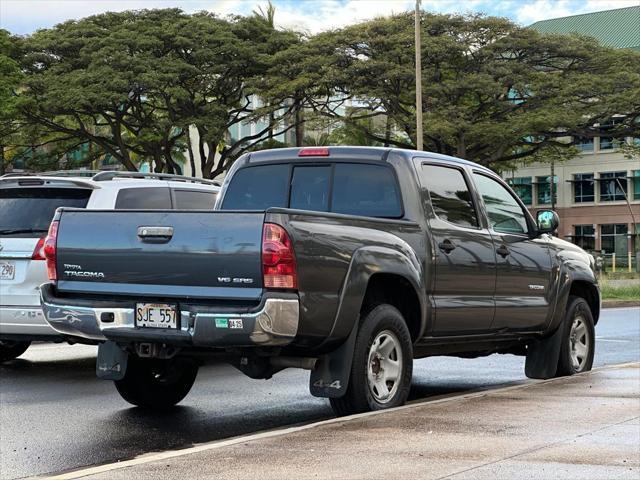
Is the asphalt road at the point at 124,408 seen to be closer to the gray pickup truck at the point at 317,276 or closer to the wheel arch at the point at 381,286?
the gray pickup truck at the point at 317,276

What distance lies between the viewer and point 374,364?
774 centimetres

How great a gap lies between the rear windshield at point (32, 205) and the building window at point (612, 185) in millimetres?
73136

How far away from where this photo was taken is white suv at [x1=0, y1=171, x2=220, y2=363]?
33.5ft

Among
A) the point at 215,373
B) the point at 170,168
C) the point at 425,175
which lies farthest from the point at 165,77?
the point at 425,175

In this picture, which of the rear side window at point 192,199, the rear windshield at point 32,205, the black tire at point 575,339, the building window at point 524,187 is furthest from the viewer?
the building window at point 524,187

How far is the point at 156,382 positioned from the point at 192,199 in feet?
12.0

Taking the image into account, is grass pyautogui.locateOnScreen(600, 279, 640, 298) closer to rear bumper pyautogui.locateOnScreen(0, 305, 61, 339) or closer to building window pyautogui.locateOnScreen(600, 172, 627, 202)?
rear bumper pyautogui.locateOnScreen(0, 305, 61, 339)

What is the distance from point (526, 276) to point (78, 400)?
3999 mm

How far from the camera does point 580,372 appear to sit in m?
10.5

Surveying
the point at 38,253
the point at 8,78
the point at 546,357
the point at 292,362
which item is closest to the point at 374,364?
the point at 292,362

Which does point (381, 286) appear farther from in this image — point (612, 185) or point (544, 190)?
point (544, 190)

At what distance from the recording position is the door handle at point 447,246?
835 centimetres

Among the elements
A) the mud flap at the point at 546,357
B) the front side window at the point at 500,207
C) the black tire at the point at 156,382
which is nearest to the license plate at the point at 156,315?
the black tire at the point at 156,382

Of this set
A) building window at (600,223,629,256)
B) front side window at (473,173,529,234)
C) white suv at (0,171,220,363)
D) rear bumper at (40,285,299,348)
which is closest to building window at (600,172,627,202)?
building window at (600,223,629,256)
